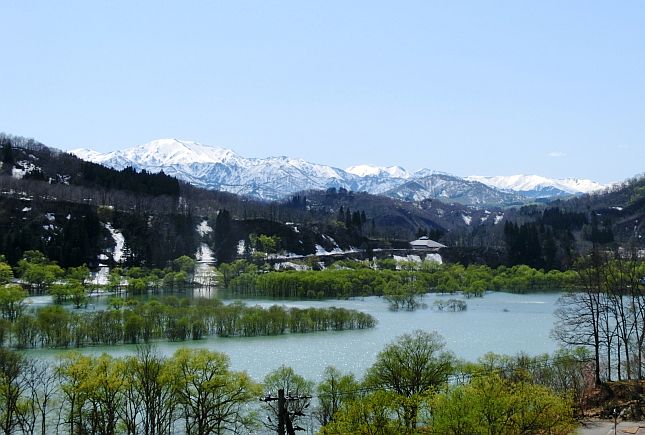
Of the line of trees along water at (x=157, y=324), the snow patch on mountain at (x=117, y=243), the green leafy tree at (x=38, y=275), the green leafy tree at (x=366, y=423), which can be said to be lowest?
the line of trees along water at (x=157, y=324)

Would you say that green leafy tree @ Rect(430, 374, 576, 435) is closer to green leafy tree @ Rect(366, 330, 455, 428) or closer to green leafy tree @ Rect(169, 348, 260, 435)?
green leafy tree @ Rect(366, 330, 455, 428)

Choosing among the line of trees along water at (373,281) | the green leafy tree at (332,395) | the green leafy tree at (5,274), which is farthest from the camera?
the line of trees along water at (373,281)

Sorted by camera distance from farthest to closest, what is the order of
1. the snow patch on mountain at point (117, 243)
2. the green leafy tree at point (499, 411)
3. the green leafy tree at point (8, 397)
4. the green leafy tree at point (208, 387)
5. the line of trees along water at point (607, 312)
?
the snow patch on mountain at point (117, 243), the line of trees along water at point (607, 312), the green leafy tree at point (208, 387), the green leafy tree at point (8, 397), the green leafy tree at point (499, 411)

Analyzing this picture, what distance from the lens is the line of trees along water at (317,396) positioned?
26422 mm

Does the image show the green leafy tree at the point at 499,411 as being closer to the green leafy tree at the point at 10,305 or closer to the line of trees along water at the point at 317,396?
the line of trees along water at the point at 317,396

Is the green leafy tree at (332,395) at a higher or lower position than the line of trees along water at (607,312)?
lower

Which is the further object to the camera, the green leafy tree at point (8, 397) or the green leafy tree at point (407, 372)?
the green leafy tree at point (407, 372)

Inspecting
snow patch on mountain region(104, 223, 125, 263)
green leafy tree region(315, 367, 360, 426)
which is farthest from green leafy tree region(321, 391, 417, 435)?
snow patch on mountain region(104, 223, 125, 263)

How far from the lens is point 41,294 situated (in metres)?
Result: 123

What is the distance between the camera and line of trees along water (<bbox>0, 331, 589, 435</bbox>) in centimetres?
2642

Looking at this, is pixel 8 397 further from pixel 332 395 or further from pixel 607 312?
pixel 607 312

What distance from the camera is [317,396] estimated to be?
3706cm

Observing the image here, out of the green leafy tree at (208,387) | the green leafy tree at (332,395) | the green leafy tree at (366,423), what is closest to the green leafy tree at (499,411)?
the green leafy tree at (366,423)

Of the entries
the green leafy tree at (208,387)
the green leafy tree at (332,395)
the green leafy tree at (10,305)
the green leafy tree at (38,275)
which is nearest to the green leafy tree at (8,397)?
the green leafy tree at (208,387)
